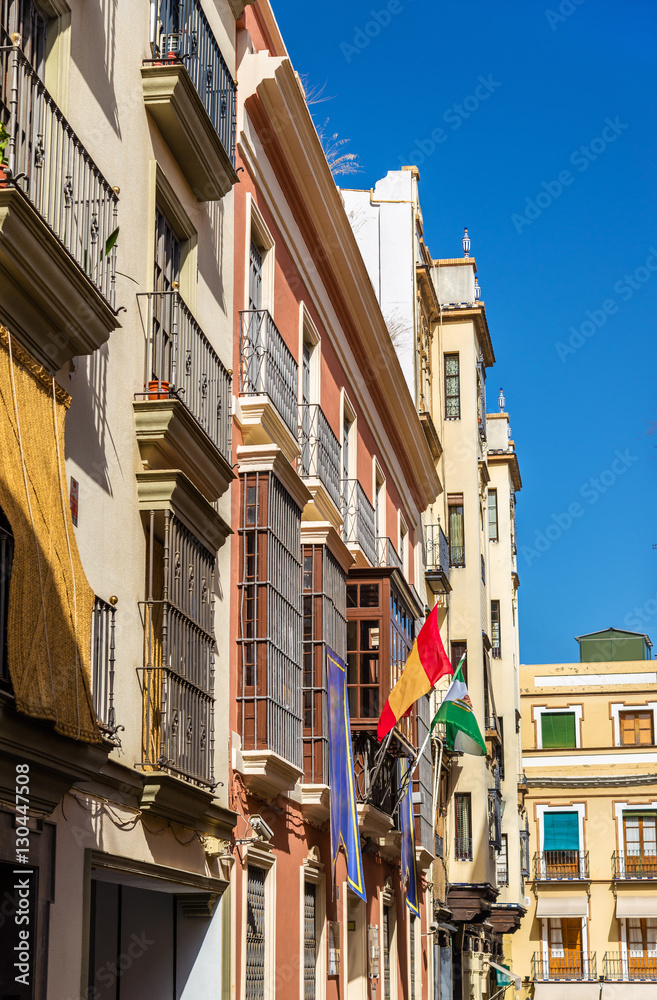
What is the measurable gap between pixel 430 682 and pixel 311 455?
361cm

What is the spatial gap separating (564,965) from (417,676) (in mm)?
32342

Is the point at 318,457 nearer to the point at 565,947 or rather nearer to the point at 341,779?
the point at 341,779

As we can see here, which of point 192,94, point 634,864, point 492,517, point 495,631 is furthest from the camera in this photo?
point 634,864

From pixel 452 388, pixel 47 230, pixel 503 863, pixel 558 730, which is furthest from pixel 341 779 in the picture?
pixel 558 730

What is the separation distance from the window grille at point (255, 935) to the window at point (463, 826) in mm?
19670

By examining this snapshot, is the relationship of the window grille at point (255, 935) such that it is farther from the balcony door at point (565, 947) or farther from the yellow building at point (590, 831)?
the balcony door at point (565, 947)

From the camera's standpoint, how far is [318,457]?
53.2ft

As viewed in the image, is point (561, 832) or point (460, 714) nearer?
point (460, 714)

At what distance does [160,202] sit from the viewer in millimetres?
10891

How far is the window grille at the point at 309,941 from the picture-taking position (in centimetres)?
1431

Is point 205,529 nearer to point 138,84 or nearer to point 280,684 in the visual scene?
point 280,684

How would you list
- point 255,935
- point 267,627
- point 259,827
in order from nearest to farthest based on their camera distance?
1. point 259,827
2. point 255,935
3. point 267,627

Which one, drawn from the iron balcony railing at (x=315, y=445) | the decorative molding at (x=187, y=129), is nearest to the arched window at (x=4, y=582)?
the decorative molding at (x=187, y=129)

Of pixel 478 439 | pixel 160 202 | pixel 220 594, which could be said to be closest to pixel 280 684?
pixel 220 594
